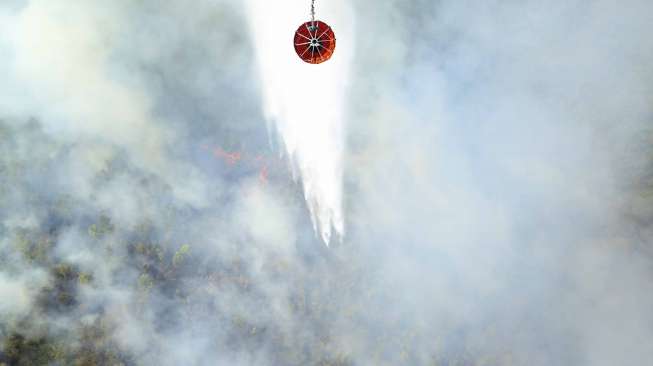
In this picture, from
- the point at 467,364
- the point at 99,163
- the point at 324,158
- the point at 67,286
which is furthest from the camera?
the point at 324,158

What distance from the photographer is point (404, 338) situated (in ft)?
124

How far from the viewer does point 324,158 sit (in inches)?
1677

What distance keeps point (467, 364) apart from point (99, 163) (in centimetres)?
3013

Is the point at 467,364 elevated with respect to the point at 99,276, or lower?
lower

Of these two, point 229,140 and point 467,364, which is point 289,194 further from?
point 467,364

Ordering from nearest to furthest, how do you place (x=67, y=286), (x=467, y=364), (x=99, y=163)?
1. (x=67, y=286)
2. (x=467, y=364)
3. (x=99, y=163)

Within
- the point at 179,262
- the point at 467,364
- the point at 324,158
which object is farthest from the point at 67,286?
the point at 467,364

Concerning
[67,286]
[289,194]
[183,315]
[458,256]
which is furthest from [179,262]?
[458,256]

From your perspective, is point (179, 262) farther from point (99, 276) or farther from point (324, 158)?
point (324, 158)

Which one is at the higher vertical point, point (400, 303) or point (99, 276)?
point (99, 276)

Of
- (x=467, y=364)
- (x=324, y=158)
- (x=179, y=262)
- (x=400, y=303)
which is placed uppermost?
(x=324, y=158)

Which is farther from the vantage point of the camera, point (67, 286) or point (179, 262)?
point (179, 262)

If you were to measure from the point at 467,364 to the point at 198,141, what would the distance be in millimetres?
26029

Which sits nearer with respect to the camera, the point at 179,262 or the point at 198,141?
the point at 179,262
